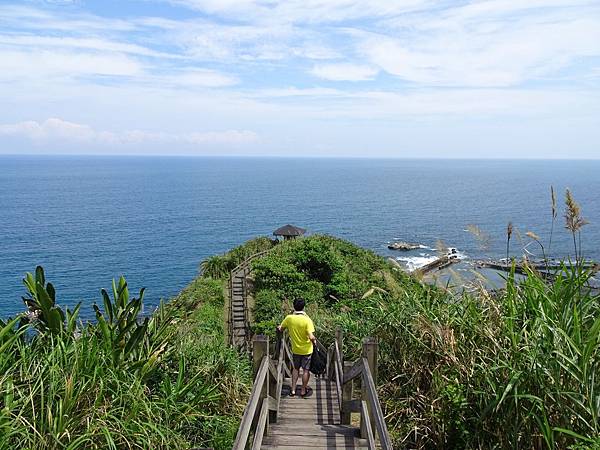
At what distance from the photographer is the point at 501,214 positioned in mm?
80312

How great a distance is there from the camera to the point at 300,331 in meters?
6.54

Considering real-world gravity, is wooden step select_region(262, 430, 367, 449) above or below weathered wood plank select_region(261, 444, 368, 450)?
below

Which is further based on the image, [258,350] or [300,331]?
[300,331]

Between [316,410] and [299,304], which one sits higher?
[299,304]

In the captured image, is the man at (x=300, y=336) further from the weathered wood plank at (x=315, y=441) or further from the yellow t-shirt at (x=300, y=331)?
the weathered wood plank at (x=315, y=441)

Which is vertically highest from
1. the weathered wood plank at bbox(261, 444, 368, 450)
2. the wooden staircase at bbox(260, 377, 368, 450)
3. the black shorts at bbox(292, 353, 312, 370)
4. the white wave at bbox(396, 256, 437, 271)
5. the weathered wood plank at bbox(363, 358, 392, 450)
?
the weathered wood plank at bbox(363, 358, 392, 450)

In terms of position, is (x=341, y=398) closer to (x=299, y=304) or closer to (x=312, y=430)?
(x=312, y=430)

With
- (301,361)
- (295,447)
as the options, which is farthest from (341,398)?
(295,447)

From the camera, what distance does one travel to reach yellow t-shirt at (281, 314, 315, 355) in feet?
21.4

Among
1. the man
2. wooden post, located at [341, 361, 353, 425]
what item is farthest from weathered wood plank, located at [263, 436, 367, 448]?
the man

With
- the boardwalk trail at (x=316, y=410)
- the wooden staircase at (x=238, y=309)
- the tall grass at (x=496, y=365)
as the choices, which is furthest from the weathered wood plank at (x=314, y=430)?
the wooden staircase at (x=238, y=309)

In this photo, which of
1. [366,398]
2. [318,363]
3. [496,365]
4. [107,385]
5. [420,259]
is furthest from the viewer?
[420,259]

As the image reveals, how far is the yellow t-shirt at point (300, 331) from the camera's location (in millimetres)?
6535

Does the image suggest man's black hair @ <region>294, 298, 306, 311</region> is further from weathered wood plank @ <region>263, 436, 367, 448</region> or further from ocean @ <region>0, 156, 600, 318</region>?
ocean @ <region>0, 156, 600, 318</region>
